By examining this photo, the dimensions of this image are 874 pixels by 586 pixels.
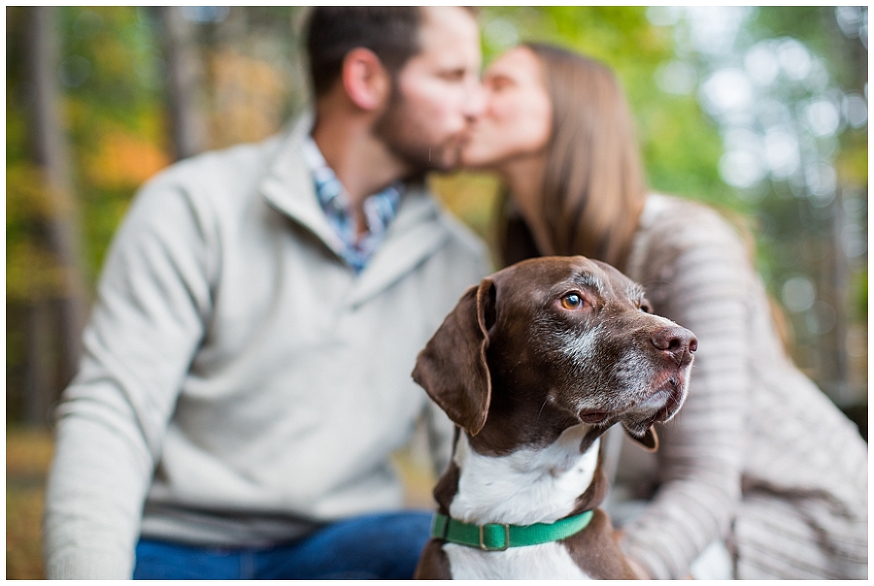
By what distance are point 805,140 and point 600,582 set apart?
→ 275 inches

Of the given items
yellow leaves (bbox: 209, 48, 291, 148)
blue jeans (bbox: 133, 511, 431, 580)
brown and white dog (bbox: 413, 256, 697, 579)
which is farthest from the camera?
yellow leaves (bbox: 209, 48, 291, 148)

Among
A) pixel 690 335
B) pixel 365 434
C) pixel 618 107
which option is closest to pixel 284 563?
pixel 365 434

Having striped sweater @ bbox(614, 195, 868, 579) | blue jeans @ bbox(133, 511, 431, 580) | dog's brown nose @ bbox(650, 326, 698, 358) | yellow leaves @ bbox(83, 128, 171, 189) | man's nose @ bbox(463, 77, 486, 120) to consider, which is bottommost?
blue jeans @ bbox(133, 511, 431, 580)

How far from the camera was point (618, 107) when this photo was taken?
6.64 feet

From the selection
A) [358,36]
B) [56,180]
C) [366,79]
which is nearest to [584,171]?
[366,79]

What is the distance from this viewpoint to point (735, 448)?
1.54 meters

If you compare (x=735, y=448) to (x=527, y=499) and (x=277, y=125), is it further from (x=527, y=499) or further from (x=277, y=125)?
(x=277, y=125)

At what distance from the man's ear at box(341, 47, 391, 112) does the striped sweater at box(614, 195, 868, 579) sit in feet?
2.87

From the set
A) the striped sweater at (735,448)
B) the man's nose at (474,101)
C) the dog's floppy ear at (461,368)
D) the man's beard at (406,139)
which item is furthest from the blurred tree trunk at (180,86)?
the dog's floppy ear at (461,368)

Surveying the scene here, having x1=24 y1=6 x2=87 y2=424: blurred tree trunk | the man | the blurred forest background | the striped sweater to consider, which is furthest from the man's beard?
x1=24 y1=6 x2=87 y2=424: blurred tree trunk

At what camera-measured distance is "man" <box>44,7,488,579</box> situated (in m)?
2.00

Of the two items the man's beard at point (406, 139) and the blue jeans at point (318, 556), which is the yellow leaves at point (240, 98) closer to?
the man's beard at point (406, 139)

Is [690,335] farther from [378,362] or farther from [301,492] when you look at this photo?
[301,492]

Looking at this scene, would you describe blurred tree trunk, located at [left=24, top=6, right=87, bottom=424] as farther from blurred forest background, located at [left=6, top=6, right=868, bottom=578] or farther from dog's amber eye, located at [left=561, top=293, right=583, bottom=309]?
dog's amber eye, located at [left=561, top=293, right=583, bottom=309]
